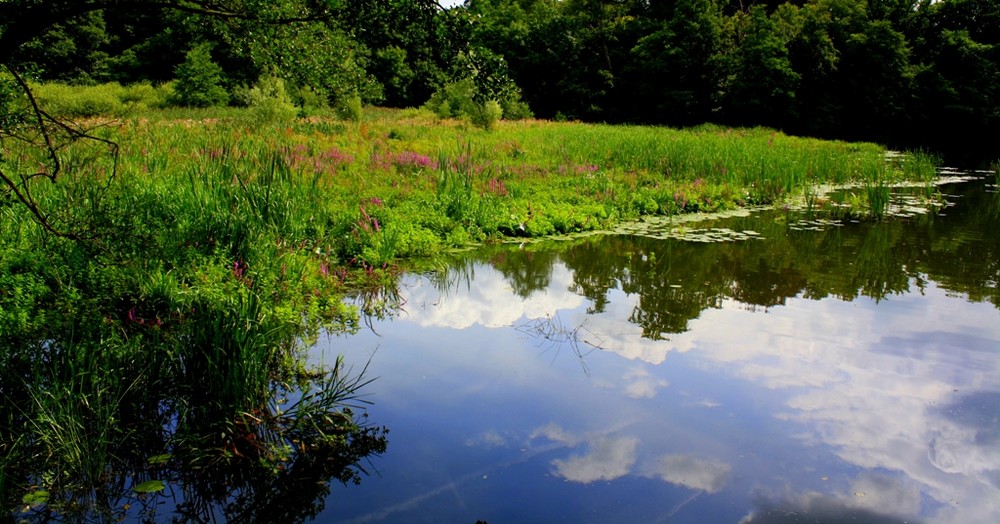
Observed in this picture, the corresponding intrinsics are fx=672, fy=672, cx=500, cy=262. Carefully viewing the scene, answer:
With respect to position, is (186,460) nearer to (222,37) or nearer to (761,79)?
(222,37)

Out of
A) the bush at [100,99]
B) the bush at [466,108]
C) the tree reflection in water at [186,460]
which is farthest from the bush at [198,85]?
the tree reflection in water at [186,460]

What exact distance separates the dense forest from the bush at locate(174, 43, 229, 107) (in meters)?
0.07

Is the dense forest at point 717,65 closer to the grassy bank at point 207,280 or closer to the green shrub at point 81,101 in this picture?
the green shrub at point 81,101

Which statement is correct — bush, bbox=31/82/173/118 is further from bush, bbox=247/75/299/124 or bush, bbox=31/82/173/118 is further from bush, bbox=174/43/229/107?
bush, bbox=247/75/299/124

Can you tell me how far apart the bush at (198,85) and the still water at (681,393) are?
2671 cm

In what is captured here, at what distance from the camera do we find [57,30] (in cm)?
3325

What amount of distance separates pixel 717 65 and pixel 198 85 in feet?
87.5

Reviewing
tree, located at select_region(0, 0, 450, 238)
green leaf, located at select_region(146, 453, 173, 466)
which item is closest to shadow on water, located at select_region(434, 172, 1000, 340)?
tree, located at select_region(0, 0, 450, 238)

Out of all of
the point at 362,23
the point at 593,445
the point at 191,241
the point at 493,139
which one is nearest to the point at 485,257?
the point at 191,241

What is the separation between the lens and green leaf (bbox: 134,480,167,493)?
3379 millimetres

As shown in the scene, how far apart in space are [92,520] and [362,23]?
11.5 feet

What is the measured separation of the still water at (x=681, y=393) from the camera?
3535 millimetres

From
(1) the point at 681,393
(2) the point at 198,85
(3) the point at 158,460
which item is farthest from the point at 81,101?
(1) the point at 681,393

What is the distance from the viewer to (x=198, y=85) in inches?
1229
